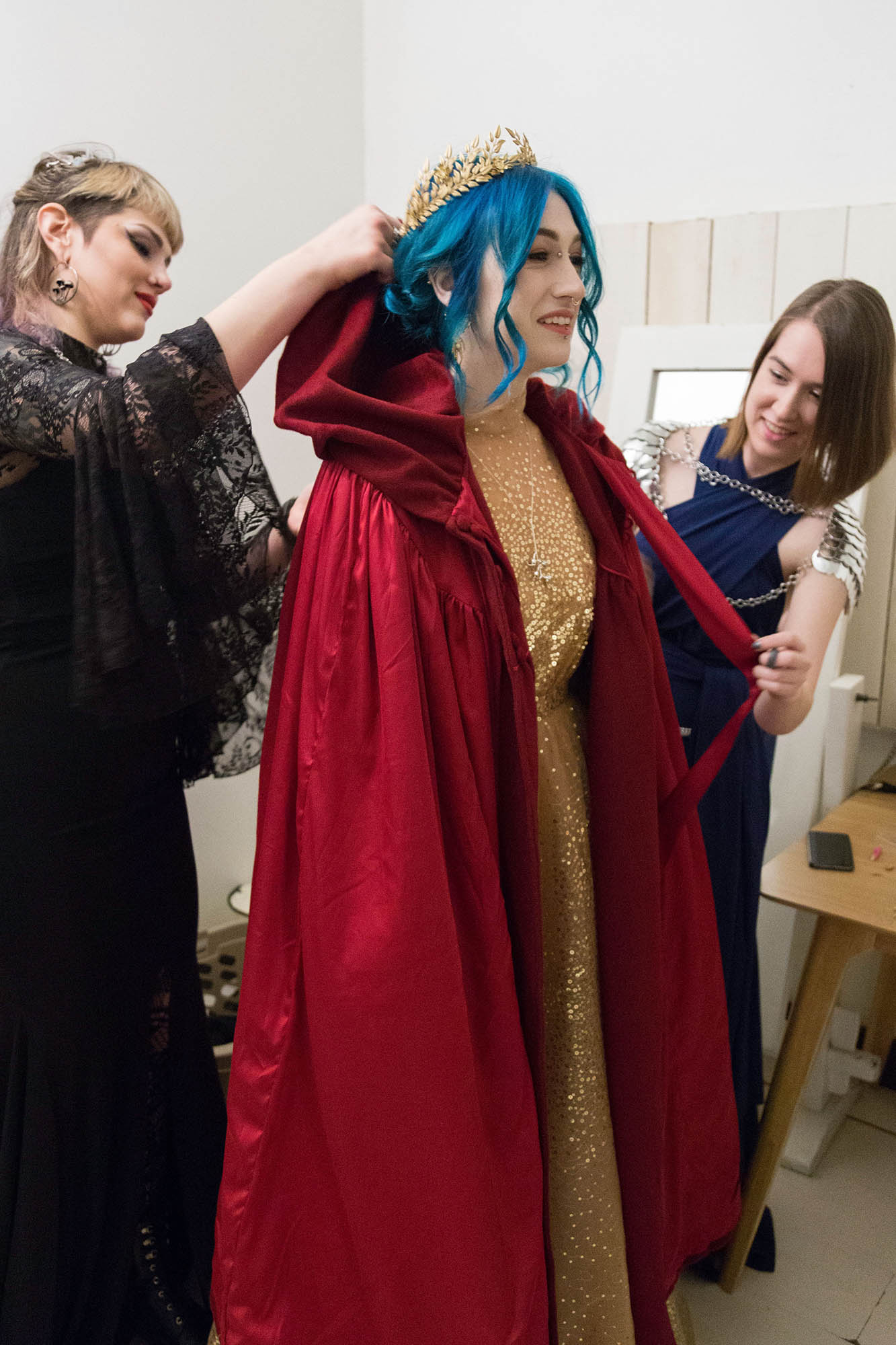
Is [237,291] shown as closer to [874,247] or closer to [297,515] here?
[297,515]

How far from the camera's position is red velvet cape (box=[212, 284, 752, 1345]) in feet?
2.69

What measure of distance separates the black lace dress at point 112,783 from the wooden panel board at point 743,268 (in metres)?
1.22

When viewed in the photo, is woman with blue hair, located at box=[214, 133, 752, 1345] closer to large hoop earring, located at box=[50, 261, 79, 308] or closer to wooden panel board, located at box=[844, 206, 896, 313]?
large hoop earring, located at box=[50, 261, 79, 308]


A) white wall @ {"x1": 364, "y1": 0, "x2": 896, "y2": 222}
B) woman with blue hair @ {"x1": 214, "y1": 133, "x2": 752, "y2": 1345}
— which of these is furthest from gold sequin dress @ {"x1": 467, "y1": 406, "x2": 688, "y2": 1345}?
white wall @ {"x1": 364, "y1": 0, "x2": 896, "y2": 222}

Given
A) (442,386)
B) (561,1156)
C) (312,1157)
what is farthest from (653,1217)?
(442,386)

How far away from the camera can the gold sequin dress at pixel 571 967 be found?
1.01m

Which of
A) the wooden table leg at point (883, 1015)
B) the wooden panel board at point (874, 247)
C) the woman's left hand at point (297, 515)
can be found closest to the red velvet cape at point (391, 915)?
the woman's left hand at point (297, 515)

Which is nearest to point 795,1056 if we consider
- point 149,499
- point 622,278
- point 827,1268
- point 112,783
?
point 827,1268

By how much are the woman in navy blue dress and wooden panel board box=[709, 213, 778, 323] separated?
0.40 meters

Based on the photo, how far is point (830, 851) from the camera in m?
1.51

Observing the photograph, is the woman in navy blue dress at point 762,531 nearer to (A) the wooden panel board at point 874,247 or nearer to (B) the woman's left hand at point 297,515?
(A) the wooden panel board at point 874,247

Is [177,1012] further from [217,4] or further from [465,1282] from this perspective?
[217,4]

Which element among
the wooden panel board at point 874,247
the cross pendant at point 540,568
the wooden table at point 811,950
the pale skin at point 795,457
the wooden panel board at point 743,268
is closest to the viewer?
the cross pendant at point 540,568

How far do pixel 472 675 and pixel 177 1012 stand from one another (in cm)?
70
